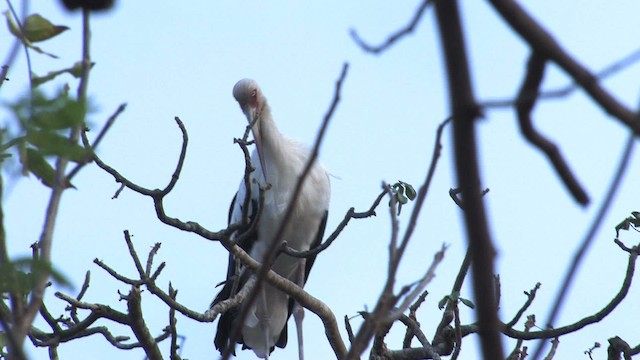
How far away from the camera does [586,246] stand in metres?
1.10

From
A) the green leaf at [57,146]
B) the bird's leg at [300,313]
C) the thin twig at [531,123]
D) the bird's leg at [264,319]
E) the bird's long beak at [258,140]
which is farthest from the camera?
the bird's leg at [264,319]

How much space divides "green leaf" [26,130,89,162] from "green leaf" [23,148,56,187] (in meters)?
0.05

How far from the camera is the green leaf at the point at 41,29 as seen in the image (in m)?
2.08

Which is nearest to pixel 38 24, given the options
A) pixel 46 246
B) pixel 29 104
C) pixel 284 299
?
pixel 29 104

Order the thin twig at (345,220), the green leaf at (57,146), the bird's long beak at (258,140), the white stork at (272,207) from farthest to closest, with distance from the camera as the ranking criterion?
the white stork at (272,207) → the bird's long beak at (258,140) → the thin twig at (345,220) → the green leaf at (57,146)

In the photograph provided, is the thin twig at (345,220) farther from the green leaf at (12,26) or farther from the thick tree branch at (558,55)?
the thick tree branch at (558,55)

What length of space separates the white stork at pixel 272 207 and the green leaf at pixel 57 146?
6144 millimetres

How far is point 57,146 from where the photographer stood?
1.78 meters

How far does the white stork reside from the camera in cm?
827

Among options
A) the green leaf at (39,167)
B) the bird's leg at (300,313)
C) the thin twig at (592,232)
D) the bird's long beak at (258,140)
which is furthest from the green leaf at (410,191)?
the thin twig at (592,232)

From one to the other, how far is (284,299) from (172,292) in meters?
4.43

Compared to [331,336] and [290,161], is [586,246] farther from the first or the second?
[290,161]

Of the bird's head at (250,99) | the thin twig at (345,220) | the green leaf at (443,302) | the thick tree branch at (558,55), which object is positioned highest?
the bird's head at (250,99)

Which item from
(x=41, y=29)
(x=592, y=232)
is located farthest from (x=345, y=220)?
(x=592, y=232)
